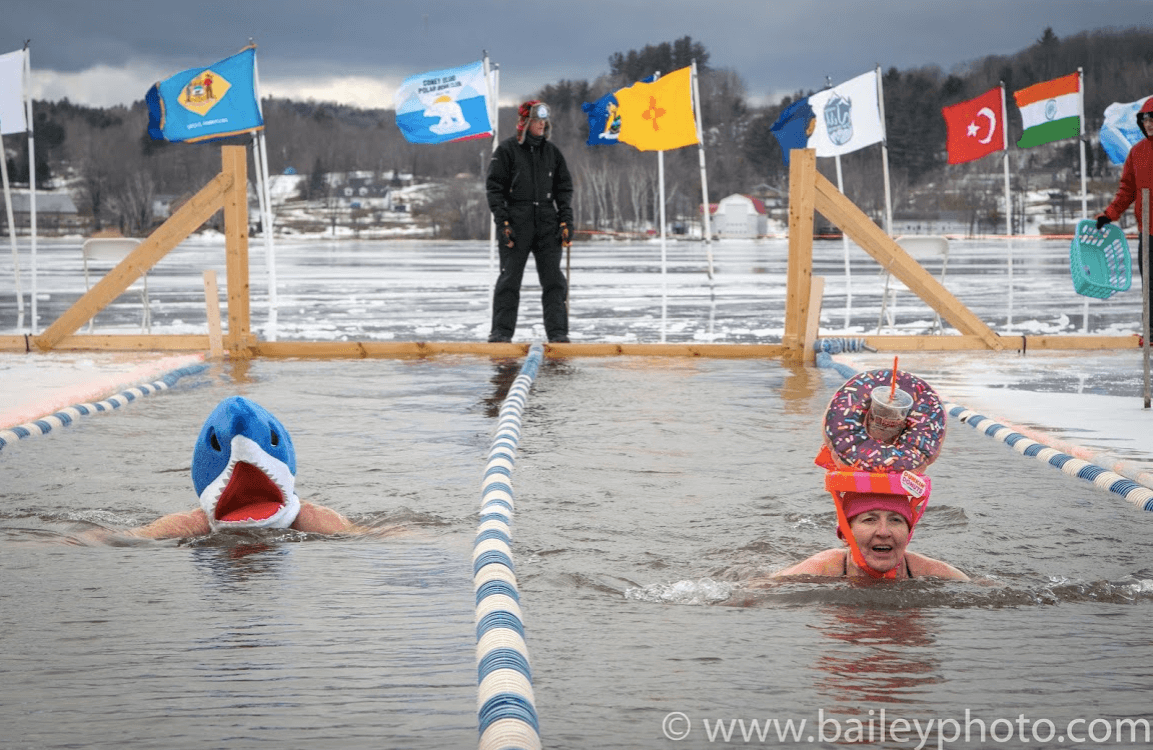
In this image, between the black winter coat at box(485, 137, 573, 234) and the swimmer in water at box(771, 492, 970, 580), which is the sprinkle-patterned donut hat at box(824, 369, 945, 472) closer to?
Result: the swimmer in water at box(771, 492, 970, 580)

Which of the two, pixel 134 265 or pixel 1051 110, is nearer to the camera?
pixel 134 265

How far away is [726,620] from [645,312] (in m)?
14.5

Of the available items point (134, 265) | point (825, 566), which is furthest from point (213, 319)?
point (825, 566)

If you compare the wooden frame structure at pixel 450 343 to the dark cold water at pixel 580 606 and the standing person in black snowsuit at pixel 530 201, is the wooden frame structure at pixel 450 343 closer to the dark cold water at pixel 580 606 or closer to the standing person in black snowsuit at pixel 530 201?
the standing person in black snowsuit at pixel 530 201

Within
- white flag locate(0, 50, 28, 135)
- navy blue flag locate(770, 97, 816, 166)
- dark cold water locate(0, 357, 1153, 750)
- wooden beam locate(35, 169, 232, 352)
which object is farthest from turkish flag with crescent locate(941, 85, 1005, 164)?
white flag locate(0, 50, 28, 135)

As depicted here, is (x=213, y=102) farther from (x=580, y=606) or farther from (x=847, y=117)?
(x=580, y=606)

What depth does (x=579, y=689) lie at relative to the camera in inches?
134

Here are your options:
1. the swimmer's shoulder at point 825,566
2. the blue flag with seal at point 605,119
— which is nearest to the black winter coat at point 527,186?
the blue flag with seal at point 605,119

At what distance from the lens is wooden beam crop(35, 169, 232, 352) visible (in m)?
11.6

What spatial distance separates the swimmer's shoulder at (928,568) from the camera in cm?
446

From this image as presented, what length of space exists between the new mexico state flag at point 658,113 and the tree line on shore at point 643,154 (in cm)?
6801

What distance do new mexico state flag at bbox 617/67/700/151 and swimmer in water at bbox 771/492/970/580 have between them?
12.3m

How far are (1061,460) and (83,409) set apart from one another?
572 centimetres

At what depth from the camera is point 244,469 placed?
503 centimetres
